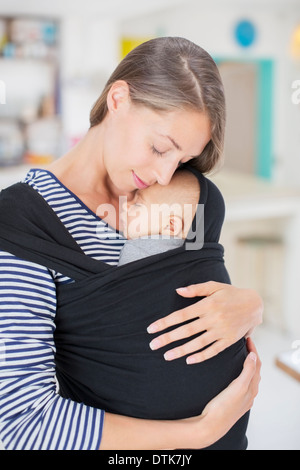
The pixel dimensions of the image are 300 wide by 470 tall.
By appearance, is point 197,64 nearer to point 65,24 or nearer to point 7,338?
point 7,338

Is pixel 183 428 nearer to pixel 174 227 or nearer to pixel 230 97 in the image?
pixel 174 227

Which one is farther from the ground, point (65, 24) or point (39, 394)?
point (65, 24)

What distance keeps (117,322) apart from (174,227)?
26 cm

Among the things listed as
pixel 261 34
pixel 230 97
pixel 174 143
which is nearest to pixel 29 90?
pixel 230 97

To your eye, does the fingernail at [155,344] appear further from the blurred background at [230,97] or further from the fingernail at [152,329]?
the blurred background at [230,97]

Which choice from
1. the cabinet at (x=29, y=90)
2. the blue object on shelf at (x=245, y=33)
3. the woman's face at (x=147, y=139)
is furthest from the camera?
the blue object on shelf at (x=245, y=33)

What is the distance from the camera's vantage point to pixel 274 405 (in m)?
2.47

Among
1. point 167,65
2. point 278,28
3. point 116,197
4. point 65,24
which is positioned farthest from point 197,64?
point 278,28

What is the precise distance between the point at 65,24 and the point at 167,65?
477 centimetres

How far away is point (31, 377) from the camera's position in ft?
2.62

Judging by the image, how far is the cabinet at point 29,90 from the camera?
517 cm

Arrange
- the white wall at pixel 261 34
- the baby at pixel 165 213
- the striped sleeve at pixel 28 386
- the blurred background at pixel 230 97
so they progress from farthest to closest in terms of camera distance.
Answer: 1. the white wall at pixel 261 34
2. the blurred background at pixel 230 97
3. the baby at pixel 165 213
4. the striped sleeve at pixel 28 386

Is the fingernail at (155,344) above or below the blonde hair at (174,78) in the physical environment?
below

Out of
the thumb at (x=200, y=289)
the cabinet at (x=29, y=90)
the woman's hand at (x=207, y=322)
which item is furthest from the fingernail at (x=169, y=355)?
the cabinet at (x=29, y=90)
